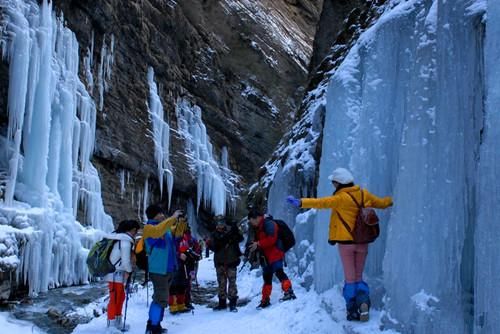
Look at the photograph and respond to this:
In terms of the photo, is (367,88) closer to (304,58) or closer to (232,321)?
(232,321)

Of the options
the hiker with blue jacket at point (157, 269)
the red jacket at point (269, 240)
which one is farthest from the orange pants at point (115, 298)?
the red jacket at point (269, 240)

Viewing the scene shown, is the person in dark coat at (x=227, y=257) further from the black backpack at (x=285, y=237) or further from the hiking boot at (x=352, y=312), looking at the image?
the hiking boot at (x=352, y=312)

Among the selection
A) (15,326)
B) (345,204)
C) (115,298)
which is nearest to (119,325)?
(115,298)

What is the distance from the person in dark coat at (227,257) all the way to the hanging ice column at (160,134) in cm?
1546

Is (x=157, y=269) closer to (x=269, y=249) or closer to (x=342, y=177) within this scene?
(x=269, y=249)

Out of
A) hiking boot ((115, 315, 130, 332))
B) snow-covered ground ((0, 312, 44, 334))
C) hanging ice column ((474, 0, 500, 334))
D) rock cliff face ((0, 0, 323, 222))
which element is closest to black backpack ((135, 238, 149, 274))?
hiking boot ((115, 315, 130, 332))

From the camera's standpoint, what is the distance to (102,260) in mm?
5953

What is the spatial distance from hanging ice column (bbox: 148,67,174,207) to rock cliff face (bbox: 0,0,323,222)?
346mm

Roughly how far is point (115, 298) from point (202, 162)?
19.4 metres

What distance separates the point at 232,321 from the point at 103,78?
15481 millimetres

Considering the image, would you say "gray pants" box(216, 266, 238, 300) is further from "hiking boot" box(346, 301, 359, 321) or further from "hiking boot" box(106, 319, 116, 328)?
"hiking boot" box(346, 301, 359, 321)

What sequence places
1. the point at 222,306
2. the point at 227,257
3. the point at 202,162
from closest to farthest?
the point at 227,257
the point at 222,306
the point at 202,162

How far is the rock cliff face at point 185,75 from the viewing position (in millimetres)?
19688

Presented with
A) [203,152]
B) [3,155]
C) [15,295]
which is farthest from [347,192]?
[203,152]
